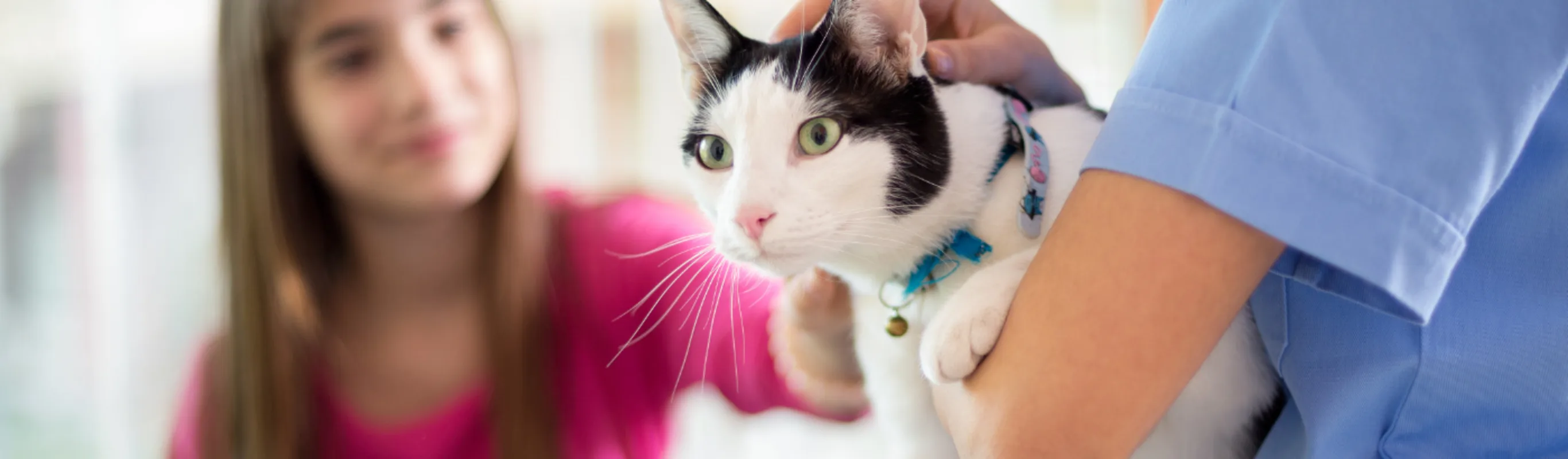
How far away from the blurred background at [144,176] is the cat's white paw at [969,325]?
0.62m

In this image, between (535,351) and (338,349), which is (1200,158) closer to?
(535,351)

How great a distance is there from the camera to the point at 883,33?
68 cm

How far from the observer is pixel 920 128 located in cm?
68

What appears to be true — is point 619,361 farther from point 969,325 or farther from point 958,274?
point 969,325

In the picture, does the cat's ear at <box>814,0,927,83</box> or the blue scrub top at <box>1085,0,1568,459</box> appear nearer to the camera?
the blue scrub top at <box>1085,0,1568,459</box>

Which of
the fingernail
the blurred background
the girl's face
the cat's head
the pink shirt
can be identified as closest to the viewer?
the cat's head

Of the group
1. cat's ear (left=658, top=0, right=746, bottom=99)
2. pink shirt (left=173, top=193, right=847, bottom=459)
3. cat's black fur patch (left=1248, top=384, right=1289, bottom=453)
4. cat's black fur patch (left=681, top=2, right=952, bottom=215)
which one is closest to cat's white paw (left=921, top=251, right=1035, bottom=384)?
cat's black fur patch (left=681, top=2, right=952, bottom=215)

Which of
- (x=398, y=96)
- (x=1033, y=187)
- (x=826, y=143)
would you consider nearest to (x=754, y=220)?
(x=826, y=143)

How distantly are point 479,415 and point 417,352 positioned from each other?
126mm

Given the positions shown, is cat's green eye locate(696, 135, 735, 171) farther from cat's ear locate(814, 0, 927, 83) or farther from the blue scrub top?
the blue scrub top

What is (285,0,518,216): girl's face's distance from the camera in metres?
0.88

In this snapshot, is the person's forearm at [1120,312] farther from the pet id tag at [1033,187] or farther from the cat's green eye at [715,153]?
the cat's green eye at [715,153]

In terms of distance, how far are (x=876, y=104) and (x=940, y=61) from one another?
9 cm

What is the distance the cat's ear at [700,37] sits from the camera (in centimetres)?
75
